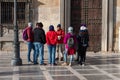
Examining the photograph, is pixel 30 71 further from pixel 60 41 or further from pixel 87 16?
pixel 87 16

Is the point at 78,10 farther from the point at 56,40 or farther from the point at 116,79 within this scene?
the point at 116,79

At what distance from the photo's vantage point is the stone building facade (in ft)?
81.7

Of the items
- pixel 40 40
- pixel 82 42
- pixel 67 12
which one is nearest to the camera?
pixel 40 40

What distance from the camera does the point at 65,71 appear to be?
1738cm

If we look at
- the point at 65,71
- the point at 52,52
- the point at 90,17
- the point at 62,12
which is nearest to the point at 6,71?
the point at 65,71

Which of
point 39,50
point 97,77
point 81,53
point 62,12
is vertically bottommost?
point 97,77

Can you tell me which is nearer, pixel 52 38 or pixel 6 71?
pixel 6 71

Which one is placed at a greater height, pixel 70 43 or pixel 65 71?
pixel 70 43

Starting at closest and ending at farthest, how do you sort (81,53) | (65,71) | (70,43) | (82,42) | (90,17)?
(65,71)
(70,43)
(82,42)
(81,53)
(90,17)

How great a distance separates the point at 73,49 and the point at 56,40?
83 cm

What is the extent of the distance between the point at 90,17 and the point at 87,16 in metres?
0.19

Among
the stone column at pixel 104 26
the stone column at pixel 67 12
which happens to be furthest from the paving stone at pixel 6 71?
the stone column at pixel 104 26

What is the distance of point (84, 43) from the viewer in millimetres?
19422

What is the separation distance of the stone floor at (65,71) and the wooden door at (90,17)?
4159mm
